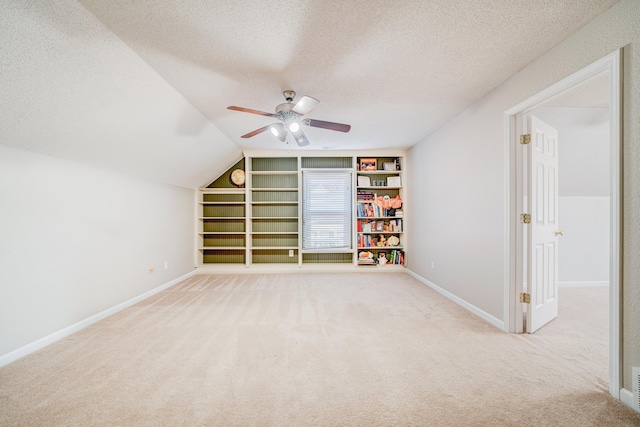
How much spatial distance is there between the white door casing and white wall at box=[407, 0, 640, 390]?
235 mm

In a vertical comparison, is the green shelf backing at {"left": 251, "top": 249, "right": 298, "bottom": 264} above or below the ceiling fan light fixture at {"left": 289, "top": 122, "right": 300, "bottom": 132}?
below

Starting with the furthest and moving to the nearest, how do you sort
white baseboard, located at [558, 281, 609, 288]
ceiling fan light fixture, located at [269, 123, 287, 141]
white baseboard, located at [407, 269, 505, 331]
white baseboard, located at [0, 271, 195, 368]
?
white baseboard, located at [558, 281, 609, 288] < ceiling fan light fixture, located at [269, 123, 287, 141] < white baseboard, located at [407, 269, 505, 331] < white baseboard, located at [0, 271, 195, 368]

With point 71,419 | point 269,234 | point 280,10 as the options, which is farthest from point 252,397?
point 269,234

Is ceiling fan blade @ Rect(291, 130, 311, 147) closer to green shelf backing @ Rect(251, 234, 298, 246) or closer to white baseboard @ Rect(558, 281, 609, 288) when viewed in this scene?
green shelf backing @ Rect(251, 234, 298, 246)

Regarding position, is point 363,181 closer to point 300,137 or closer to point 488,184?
point 300,137

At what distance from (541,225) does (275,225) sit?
4250 millimetres

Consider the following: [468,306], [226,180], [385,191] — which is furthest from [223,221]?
[468,306]

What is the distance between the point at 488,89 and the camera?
2.58 metres

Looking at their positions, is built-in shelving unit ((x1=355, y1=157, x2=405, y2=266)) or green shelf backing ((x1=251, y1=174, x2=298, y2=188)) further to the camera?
green shelf backing ((x1=251, y1=174, x2=298, y2=188))

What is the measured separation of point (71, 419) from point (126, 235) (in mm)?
2273

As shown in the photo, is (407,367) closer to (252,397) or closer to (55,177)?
(252,397)

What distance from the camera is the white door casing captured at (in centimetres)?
239

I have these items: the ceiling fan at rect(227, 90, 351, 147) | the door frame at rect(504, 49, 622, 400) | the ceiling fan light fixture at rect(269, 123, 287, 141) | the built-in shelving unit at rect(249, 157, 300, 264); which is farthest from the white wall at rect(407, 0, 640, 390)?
the built-in shelving unit at rect(249, 157, 300, 264)

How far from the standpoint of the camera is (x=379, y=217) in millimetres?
5133
